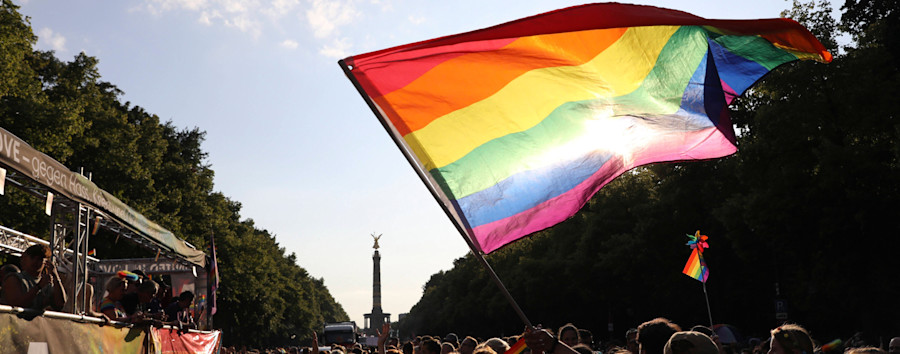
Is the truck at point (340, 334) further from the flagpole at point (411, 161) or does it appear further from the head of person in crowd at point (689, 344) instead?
the head of person in crowd at point (689, 344)

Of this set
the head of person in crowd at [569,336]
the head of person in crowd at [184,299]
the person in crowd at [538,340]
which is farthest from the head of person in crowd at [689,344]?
the head of person in crowd at [184,299]

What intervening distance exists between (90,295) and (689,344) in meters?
11.1

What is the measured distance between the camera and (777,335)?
5.54 meters

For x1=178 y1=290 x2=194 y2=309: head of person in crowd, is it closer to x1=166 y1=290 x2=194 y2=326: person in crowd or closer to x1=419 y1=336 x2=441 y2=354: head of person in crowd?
x1=166 y1=290 x2=194 y2=326: person in crowd

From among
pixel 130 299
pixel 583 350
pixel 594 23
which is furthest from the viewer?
pixel 130 299

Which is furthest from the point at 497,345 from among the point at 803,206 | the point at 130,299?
the point at 803,206

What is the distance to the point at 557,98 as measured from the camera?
6.61 m

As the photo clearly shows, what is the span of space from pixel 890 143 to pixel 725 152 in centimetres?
2198

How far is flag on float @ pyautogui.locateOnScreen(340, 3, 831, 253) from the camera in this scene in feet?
19.5

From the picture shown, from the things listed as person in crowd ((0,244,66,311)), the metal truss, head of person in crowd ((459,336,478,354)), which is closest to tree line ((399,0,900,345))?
head of person in crowd ((459,336,478,354))

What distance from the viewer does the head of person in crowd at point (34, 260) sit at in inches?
300

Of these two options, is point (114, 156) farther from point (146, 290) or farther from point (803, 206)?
point (803, 206)

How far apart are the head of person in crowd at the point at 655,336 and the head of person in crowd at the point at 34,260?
5577mm

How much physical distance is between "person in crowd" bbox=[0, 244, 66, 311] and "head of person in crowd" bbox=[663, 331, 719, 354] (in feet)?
18.4
